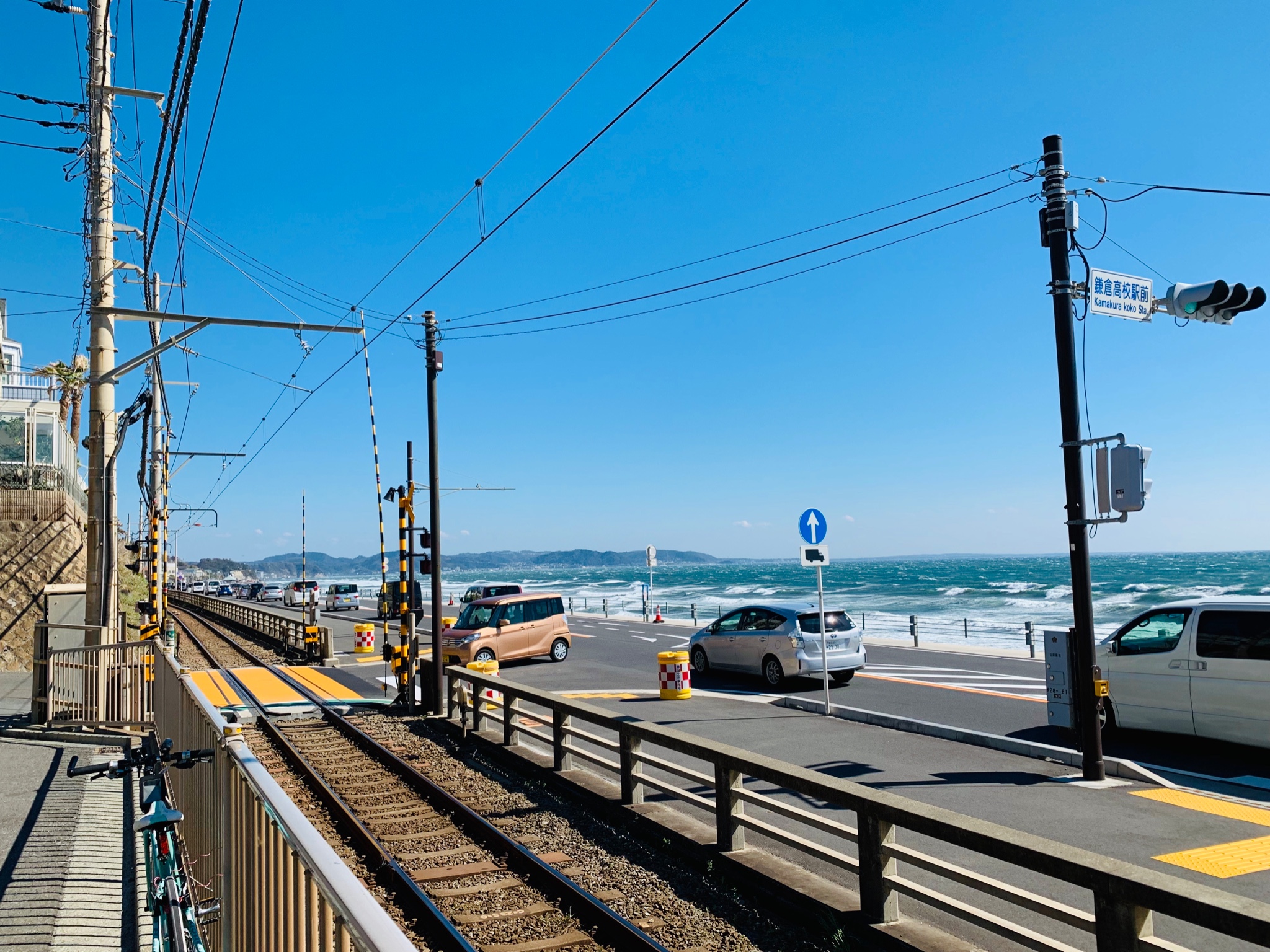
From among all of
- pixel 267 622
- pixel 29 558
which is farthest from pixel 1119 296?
pixel 267 622

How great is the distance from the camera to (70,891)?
6.50 metres

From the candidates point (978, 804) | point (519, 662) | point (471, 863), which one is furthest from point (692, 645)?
point (471, 863)

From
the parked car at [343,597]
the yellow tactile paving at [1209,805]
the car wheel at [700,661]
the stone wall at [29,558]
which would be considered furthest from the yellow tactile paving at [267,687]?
the parked car at [343,597]

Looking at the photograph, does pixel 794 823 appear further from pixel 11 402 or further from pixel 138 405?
pixel 11 402

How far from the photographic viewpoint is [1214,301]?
922 centimetres

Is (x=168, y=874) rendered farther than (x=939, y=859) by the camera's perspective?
No

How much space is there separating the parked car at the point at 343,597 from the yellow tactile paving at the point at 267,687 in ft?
125

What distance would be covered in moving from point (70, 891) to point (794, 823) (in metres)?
5.85

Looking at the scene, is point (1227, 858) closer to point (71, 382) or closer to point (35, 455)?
point (35, 455)

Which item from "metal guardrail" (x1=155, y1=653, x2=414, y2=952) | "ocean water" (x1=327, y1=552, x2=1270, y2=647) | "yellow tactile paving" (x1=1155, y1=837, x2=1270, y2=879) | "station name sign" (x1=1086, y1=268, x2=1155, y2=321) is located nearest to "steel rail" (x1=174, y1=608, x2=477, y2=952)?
"metal guardrail" (x1=155, y1=653, x2=414, y2=952)

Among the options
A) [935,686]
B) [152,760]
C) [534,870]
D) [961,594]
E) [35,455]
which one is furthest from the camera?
[961,594]

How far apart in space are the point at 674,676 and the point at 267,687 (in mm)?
8932

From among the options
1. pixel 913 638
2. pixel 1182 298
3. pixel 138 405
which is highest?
pixel 138 405

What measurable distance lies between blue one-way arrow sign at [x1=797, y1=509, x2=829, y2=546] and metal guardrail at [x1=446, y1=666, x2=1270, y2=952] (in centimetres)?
577
